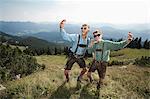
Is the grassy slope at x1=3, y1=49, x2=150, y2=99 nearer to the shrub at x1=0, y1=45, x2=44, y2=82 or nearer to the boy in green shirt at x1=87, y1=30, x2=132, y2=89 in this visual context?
the shrub at x1=0, y1=45, x2=44, y2=82

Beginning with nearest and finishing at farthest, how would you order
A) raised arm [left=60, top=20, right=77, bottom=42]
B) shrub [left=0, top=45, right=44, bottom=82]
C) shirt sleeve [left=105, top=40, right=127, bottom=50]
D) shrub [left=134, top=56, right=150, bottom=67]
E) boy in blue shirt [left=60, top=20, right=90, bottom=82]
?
raised arm [left=60, top=20, right=77, bottom=42], boy in blue shirt [left=60, top=20, right=90, bottom=82], shirt sleeve [left=105, top=40, right=127, bottom=50], shrub [left=0, top=45, right=44, bottom=82], shrub [left=134, top=56, right=150, bottom=67]

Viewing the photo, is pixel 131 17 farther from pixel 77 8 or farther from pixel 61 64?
pixel 61 64

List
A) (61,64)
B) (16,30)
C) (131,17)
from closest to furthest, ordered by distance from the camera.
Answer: (131,17) < (61,64) < (16,30)

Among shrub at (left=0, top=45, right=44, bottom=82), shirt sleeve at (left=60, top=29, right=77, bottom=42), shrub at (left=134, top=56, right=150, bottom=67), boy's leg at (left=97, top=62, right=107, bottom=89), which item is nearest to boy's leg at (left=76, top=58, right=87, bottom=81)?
boy's leg at (left=97, top=62, right=107, bottom=89)

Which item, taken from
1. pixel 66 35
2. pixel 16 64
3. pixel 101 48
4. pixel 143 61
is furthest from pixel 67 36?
pixel 143 61

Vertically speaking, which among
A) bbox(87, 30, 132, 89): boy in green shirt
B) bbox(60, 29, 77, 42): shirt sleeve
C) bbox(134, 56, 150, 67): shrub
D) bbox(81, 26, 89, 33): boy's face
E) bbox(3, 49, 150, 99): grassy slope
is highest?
bbox(81, 26, 89, 33): boy's face

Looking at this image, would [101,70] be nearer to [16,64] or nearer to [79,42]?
[79,42]

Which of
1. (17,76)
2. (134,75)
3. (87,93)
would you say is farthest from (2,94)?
(134,75)

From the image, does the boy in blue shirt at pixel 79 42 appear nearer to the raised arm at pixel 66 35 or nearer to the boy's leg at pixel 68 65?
the raised arm at pixel 66 35

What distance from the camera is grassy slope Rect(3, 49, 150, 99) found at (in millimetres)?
10961

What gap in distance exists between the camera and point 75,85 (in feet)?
37.4

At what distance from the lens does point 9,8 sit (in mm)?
11430

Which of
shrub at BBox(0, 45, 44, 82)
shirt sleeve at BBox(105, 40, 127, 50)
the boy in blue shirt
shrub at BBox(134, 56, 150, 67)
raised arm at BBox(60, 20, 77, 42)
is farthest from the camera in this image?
shrub at BBox(134, 56, 150, 67)

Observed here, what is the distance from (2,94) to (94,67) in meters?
2.91
